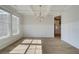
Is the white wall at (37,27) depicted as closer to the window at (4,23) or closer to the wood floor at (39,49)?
the window at (4,23)

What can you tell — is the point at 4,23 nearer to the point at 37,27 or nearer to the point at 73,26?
the point at 73,26

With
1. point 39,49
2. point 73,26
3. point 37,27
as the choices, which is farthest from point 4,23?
point 37,27

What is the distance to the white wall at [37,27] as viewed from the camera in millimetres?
12922

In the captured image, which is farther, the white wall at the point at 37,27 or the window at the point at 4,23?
the white wall at the point at 37,27

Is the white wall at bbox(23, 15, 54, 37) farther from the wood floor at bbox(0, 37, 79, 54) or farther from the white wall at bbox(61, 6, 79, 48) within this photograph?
the wood floor at bbox(0, 37, 79, 54)

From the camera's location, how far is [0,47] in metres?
5.90

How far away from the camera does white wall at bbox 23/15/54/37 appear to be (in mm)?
12922

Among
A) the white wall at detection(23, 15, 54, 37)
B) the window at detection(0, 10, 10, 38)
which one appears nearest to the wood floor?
the window at detection(0, 10, 10, 38)

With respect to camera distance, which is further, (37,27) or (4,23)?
(37,27)

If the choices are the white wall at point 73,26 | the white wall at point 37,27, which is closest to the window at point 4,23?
the white wall at point 73,26

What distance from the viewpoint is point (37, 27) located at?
13.1 metres

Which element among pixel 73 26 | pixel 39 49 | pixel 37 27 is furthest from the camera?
pixel 37 27

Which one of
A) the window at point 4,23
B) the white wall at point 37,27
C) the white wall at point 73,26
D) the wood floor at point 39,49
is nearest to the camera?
the wood floor at point 39,49
